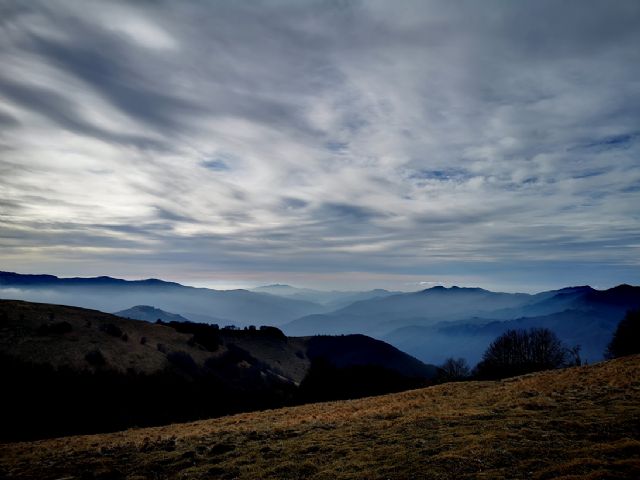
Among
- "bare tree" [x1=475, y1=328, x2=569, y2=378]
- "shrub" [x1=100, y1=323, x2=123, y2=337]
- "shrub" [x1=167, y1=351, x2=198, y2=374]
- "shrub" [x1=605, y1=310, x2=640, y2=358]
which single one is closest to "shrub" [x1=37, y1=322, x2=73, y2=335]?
"shrub" [x1=100, y1=323, x2=123, y2=337]

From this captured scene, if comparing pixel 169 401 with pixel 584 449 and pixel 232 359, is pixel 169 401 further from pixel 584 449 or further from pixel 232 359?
pixel 584 449

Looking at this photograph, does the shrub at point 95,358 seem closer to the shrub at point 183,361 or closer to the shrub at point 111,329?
the shrub at point 111,329

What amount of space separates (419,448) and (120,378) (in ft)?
290

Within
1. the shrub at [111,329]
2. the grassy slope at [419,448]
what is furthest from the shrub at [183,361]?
the grassy slope at [419,448]

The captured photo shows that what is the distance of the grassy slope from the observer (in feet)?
39.2

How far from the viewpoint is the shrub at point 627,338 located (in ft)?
254

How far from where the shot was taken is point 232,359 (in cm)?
12788

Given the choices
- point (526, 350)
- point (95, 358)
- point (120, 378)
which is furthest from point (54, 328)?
point (526, 350)

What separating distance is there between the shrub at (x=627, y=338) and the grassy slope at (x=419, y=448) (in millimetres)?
70286

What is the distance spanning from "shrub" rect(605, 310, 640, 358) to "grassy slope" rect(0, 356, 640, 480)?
7029 cm

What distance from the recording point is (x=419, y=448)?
14.7 m

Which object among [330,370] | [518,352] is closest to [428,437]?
[330,370]

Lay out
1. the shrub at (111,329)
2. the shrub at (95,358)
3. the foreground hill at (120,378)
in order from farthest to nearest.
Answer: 1. the shrub at (111,329)
2. the shrub at (95,358)
3. the foreground hill at (120,378)

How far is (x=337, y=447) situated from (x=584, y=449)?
9127 millimetres
